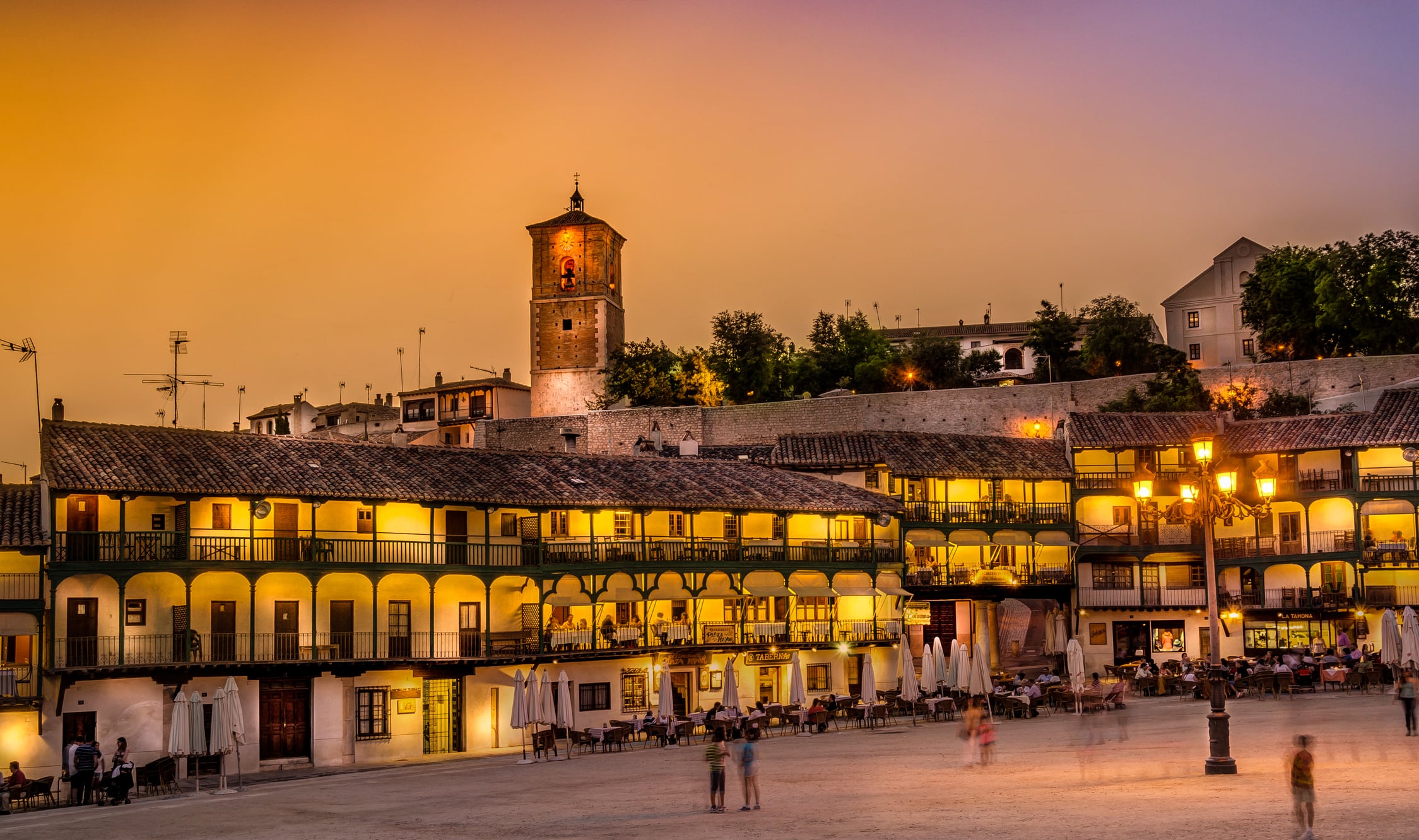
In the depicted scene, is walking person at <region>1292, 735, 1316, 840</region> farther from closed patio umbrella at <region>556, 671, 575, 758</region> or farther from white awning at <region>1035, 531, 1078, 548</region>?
white awning at <region>1035, 531, 1078, 548</region>

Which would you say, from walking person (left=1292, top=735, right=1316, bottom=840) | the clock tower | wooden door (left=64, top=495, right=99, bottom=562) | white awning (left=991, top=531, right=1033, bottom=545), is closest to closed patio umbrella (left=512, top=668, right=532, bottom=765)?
wooden door (left=64, top=495, right=99, bottom=562)

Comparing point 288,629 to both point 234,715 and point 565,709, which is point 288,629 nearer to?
point 234,715

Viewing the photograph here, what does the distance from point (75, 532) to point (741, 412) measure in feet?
155

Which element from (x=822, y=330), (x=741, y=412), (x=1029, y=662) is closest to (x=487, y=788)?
(x=1029, y=662)

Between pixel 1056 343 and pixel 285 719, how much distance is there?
61012 mm

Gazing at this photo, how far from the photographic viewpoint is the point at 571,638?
4478 cm

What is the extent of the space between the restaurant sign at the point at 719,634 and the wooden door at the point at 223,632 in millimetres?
14945

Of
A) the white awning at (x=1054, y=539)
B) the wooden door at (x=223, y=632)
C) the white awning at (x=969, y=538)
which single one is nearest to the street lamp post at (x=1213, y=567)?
the wooden door at (x=223, y=632)

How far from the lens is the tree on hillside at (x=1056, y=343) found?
90625mm

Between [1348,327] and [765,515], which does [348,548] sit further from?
[1348,327]

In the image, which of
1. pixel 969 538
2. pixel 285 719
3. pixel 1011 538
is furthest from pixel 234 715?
pixel 1011 538

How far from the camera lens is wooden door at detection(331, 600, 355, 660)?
4128 cm

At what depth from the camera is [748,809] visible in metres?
24.9

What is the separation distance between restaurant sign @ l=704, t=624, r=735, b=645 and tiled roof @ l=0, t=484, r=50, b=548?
65.6 ft
